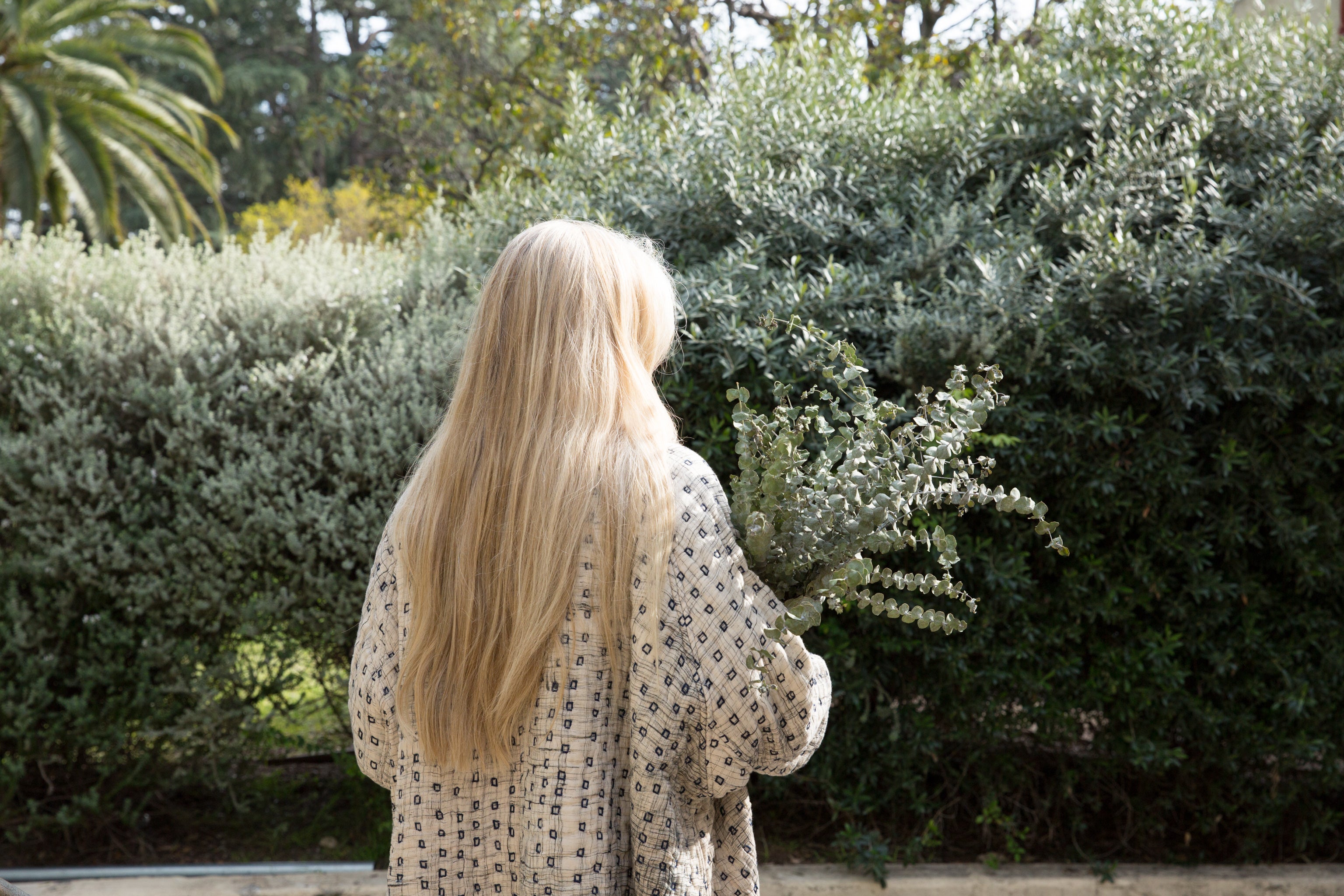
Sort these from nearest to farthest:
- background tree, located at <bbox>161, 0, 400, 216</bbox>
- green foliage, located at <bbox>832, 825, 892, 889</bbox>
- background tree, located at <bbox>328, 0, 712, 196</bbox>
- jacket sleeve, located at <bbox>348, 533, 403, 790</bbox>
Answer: jacket sleeve, located at <bbox>348, 533, 403, 790</bbox>
green foliage, located at <bbox>832, 825, 892, 889</bbox>
background tree, located at <bbox>328, 0, 712, 196</bbox>
background tree, located at <bbox>161, 0, 400, 216</bbox>

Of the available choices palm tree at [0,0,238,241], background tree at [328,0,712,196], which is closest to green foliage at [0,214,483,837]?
background tree at [328,0,712,196]

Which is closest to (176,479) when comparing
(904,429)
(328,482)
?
(328,482)

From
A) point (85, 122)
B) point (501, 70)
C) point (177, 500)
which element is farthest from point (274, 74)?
point (177, 500)

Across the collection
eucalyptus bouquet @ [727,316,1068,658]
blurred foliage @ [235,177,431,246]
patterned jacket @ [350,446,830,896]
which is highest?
eucalyptus bouquet @ [727,316,1068,658]

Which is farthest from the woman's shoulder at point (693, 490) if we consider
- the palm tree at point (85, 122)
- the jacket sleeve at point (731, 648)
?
the palm tree at point (85, 122)

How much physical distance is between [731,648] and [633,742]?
0.76ft

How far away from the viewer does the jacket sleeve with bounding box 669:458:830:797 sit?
159cm

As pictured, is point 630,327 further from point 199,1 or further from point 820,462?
point 199,1

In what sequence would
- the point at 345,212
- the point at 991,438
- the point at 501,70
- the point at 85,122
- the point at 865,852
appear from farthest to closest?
the point at 345,212, the point at 85,122, the point at 501,70, the point at 865,852, the point at 991,438

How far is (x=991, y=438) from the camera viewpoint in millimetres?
2838

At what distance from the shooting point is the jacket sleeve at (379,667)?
176 cm

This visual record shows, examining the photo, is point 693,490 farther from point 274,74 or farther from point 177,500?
point 274,74

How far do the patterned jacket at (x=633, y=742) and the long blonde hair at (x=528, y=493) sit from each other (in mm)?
42

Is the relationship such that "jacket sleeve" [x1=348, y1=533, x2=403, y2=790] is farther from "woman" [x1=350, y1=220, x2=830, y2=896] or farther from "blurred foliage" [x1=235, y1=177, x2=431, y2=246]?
"blurred foliage" [x1=235, y1=177, x2=431, y2=246]
